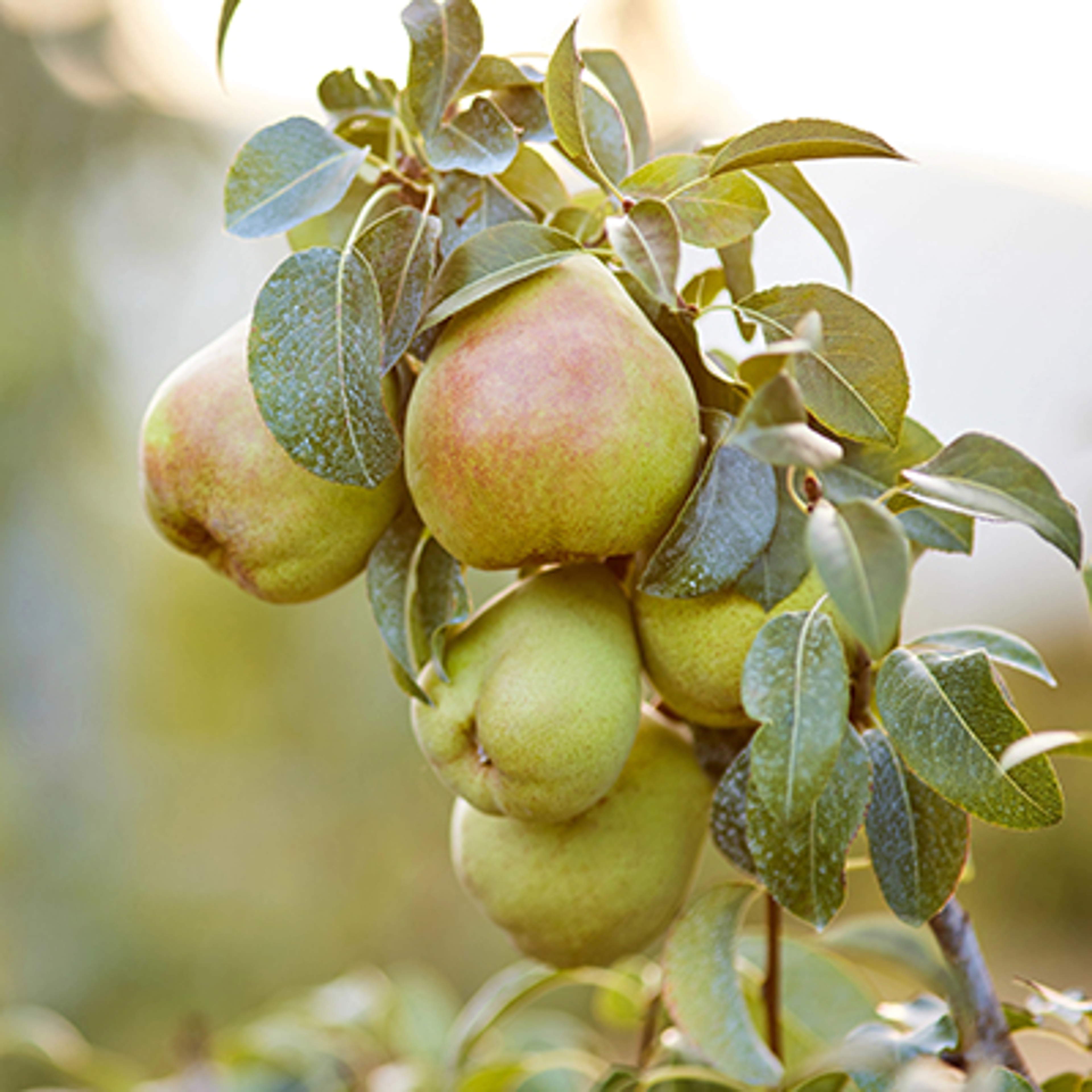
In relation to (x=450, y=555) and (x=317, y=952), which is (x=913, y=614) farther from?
(x=450, y=555)

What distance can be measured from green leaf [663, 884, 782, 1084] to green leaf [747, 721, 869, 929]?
2.9 inches

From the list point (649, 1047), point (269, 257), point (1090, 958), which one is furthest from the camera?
point (269, 257)

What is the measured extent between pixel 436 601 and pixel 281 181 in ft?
0.53

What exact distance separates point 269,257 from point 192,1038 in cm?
241

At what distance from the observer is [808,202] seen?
1.34 feet

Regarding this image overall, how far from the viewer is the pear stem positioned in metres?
0.44

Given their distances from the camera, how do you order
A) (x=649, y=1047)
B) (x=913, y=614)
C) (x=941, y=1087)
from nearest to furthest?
(x=941, y=1087)
(x=649, y=1047)
(x=913, y=614)

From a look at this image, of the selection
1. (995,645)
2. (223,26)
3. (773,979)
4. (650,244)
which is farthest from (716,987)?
(223,26)

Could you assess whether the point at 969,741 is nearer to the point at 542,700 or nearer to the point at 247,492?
the point at 542,700

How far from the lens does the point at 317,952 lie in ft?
8.26

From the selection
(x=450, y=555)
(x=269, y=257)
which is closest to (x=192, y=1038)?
(x=450, y=555)

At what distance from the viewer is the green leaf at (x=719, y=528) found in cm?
34

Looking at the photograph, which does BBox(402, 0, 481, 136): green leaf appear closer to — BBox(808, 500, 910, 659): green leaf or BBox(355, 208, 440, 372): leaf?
BBox(355, 208, 440, 372): leaf

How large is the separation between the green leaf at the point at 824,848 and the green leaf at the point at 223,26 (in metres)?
0.33
